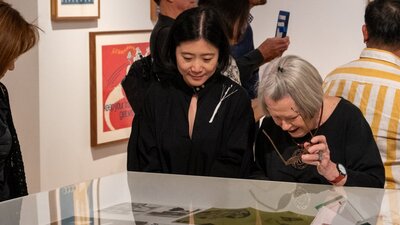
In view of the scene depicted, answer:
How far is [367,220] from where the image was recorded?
6.92ft

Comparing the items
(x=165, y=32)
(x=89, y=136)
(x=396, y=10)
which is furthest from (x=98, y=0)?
(x=396, y=10)

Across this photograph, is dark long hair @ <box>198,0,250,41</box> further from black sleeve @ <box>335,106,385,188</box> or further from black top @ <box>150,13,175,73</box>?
black sleeve @ <box>335,106,385,188</box>

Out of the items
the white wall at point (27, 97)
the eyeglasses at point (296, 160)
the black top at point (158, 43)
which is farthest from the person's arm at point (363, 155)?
the white wall at point (27, 97)

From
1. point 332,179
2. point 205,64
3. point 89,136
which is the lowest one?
point 89,136

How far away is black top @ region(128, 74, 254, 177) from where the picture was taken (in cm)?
306

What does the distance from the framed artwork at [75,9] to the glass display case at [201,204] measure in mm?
2814

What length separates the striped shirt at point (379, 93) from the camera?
337 cm

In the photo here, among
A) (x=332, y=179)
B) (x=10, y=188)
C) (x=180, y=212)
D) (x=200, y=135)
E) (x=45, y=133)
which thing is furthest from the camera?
(x=45, y=133)

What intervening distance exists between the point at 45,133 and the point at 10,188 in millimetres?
2007

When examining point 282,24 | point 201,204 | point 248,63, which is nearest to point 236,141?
point 201,204

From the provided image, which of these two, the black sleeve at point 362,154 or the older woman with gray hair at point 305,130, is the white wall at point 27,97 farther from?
the black sleeve at point 362,154

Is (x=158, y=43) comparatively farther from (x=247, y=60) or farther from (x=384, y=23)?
(x=384, y=23)

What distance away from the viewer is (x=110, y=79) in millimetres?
5879

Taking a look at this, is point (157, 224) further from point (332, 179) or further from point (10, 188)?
point (10, 188)
